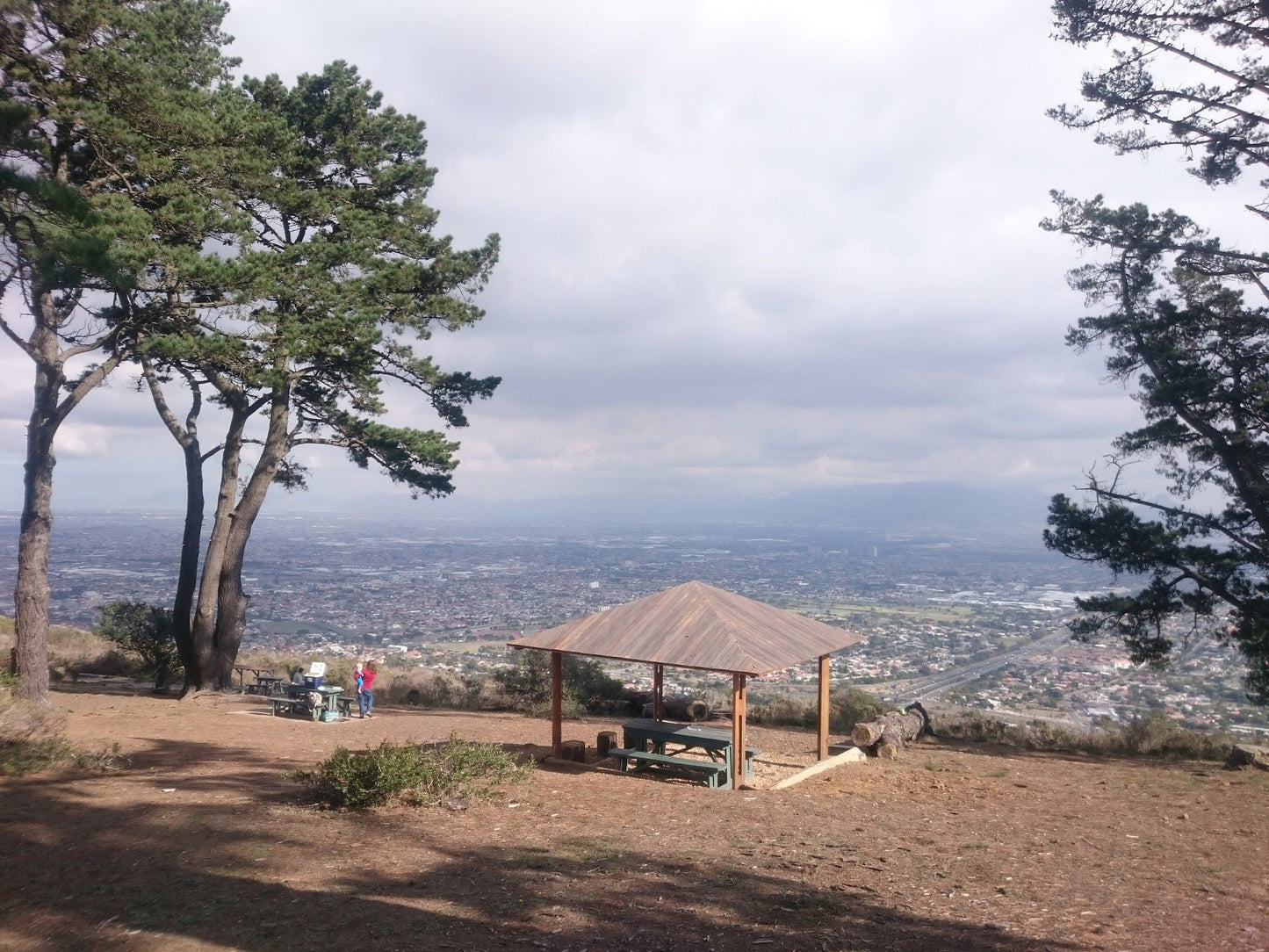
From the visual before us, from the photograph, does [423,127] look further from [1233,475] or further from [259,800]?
[1233,475]

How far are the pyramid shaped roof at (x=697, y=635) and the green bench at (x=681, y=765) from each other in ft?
4.28

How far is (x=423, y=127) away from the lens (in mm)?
19031

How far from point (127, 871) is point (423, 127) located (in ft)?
55.6

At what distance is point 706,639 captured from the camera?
1046 cm

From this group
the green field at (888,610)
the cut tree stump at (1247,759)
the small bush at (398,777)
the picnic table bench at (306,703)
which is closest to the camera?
the small bush at (398,777)

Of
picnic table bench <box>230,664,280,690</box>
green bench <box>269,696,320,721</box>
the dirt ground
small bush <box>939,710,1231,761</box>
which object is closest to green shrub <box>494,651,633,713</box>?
Answer: green bench <box>269,696,320,721</box>

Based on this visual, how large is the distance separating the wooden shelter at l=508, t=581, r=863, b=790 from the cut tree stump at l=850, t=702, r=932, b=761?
119cm

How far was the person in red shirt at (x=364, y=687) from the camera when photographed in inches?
601

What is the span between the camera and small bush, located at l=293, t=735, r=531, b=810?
7586 mm

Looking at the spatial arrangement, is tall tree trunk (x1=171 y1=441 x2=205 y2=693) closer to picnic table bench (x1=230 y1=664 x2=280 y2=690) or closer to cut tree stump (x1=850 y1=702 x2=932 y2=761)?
picnic table bench (x1=230 y1=664 x2=280 y2=690)

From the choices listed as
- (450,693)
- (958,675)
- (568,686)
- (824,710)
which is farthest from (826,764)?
(958,675)

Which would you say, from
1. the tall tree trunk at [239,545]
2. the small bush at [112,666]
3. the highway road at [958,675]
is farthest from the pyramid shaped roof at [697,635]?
the small bush at [112,666]

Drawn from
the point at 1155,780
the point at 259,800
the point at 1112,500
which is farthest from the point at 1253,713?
the point at 259,800

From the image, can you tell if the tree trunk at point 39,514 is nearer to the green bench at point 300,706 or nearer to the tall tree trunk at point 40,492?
the tall tree trunk at point 40,492
